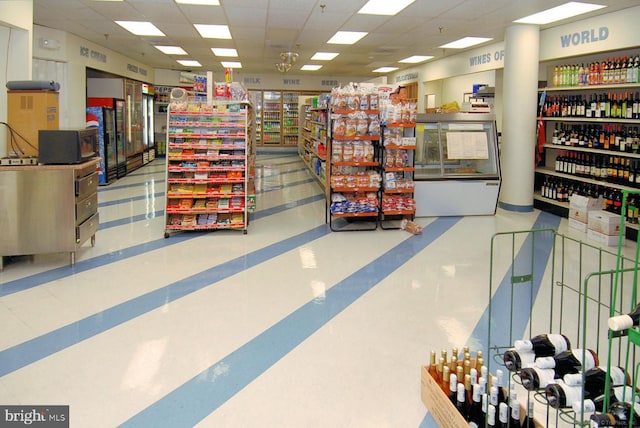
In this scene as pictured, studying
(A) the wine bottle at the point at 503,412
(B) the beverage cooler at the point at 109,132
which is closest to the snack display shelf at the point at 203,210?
(B) the beverage cooler at the point at 109,132

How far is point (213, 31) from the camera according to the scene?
952cm

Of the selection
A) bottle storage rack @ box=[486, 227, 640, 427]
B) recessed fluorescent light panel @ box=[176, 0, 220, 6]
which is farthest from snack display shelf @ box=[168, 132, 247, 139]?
bottle storage rack @ box=[486, 227, 640, 427]

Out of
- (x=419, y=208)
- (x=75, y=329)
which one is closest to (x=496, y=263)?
(x=419, y=208)

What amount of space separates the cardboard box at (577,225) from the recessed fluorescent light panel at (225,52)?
8.33 metres

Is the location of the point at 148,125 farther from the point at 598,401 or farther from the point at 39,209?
the point at 598,401

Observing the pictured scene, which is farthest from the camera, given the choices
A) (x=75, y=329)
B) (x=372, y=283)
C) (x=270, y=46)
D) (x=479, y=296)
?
(x=270, y=46)

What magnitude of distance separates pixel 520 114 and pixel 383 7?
274 cm

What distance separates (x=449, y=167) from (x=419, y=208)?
780mm

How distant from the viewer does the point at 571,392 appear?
75.4 inches

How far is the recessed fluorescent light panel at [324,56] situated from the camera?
12.5 m

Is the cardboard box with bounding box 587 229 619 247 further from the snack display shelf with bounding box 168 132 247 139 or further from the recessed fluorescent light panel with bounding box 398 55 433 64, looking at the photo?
the recessed fluorescent light panel with bounding box 398 55 433 64

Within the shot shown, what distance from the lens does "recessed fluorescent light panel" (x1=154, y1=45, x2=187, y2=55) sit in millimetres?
11781

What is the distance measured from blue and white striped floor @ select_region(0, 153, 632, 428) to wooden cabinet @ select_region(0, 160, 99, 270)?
28cm

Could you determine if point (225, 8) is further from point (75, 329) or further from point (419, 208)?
point (75, 329)
